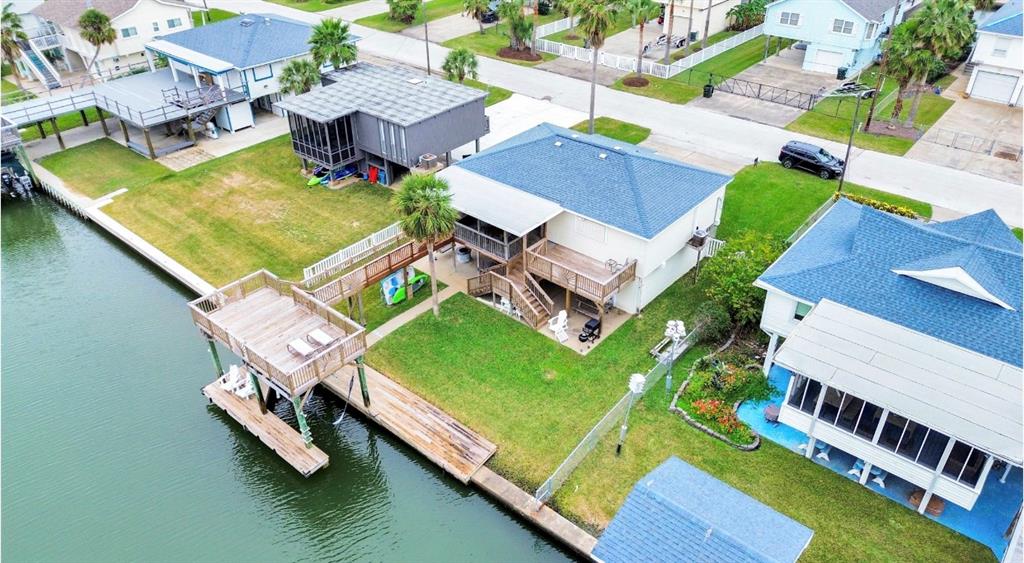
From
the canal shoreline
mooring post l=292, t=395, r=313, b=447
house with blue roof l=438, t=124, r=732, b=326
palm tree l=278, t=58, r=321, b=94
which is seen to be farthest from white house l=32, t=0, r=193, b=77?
mooring post l=292, t=395, r=313, b=447

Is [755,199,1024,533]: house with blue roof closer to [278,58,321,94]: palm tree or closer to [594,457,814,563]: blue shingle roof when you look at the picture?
[594,457,814,563]: blue shingle roof

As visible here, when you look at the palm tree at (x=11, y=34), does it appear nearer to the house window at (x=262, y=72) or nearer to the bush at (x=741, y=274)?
the house window at (x=262, y=72)

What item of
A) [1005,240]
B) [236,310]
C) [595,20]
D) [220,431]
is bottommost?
[220,431]

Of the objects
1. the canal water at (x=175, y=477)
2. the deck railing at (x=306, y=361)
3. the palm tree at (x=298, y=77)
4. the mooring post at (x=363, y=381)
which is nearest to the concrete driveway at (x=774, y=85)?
the palm tree at (x=298, y=77)

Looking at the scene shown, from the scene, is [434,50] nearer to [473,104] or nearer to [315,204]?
[473,104]

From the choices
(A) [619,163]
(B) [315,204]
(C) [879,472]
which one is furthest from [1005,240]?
(B) [315,204]
